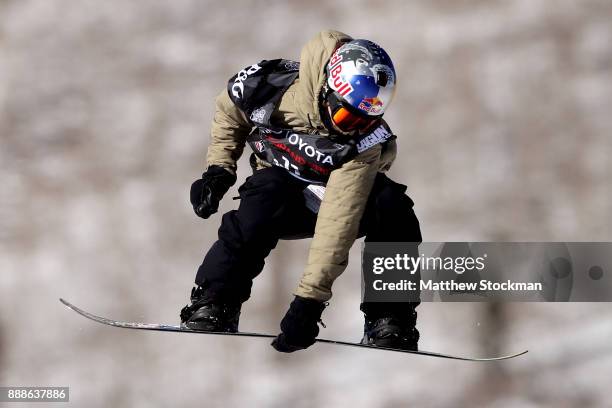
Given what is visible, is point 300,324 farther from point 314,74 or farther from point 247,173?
point 247,173

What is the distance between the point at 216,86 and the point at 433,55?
1436mm

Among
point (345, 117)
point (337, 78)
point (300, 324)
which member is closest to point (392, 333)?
point (300, 324)

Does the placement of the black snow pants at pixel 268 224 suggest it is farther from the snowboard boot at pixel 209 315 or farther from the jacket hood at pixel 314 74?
the jacket hood at pixel 314 74

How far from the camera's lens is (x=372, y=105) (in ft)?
12.2

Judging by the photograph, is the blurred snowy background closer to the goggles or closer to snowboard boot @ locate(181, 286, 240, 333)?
snowboard boot @ locate(181, 286, 240, 333)

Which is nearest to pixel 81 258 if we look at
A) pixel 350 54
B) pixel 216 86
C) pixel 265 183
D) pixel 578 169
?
pixel 216 86

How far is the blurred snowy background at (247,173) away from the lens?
18.9ft

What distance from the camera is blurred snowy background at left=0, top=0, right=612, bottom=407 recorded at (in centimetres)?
577

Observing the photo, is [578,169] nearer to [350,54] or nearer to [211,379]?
[211,379]

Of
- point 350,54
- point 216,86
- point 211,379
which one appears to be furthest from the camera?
point 216,86

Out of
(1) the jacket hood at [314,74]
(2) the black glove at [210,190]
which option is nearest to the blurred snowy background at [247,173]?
(2) the black glove at [210,190]

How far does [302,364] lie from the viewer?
585cm

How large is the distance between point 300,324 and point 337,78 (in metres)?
0.94

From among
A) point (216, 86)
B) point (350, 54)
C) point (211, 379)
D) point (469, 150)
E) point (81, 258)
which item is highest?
point (216, 86)
